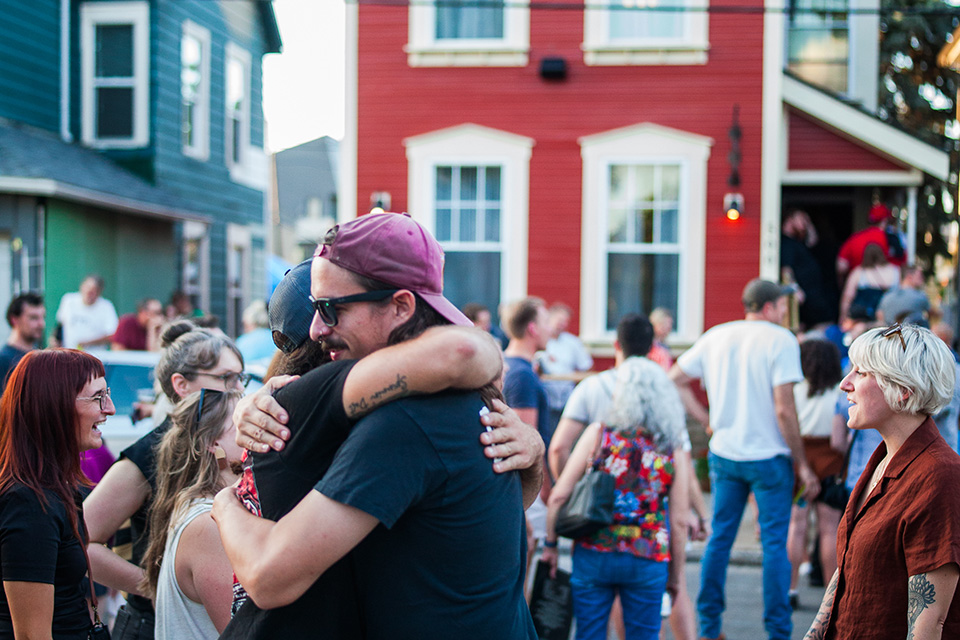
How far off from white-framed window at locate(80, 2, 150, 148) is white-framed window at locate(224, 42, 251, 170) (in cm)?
286

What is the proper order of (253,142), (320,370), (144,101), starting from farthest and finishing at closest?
(253,142) → (144,101) → (320,370)

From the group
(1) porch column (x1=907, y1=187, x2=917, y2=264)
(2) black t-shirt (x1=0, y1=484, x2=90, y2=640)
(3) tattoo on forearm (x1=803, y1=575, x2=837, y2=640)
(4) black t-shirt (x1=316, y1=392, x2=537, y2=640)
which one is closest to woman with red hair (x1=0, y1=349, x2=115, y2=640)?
(2) black t-shirt (x1=0, y1=484, x2=90, y2=640)

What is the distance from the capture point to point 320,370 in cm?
186

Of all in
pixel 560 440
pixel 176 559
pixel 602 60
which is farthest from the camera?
pixel 602 60

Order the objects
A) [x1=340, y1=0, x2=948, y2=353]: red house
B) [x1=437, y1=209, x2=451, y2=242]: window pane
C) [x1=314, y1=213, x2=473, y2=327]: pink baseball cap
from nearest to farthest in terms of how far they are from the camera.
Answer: [x1=314, y1=213, x2=473, y2=327]: pink baseball cap < [x1=340, y1=0, x2=948, y2=353]: red house < [x1=437, y1=209, x2=451, y2=242]: window pane

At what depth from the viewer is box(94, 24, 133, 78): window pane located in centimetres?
1492

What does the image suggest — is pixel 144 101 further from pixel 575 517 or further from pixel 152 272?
pixel 575 517

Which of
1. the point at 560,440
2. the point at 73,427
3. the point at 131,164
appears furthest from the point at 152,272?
the point at 73,427

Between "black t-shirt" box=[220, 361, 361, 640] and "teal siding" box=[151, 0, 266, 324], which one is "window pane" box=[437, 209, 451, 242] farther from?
"black t-shirt" box=[220, 361, 361, 640]

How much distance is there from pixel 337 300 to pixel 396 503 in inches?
17.5

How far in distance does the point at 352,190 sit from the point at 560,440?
7301 mm

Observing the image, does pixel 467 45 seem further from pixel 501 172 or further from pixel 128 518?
pixel 128 518

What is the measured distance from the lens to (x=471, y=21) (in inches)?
462

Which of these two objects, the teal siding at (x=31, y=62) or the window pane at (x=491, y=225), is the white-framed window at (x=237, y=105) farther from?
the window pane at (x=491, y=225)
